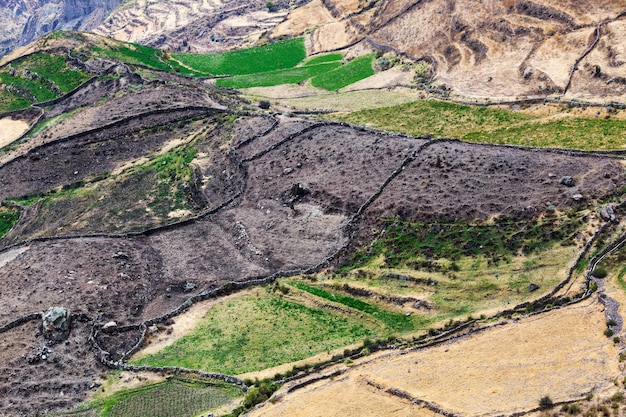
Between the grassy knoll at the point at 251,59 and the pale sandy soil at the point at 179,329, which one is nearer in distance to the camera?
the pale sandy soil at the point at 179,329

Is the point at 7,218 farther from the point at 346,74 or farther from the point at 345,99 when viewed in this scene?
the point at 346,74

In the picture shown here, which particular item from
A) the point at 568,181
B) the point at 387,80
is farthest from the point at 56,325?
the point at 387,80

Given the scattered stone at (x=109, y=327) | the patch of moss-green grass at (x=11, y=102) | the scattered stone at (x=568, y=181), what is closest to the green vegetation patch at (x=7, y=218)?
the scattered stone at (x=109, y=327)

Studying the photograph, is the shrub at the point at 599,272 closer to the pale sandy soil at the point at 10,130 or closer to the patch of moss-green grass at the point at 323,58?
the pale sandy soil at the point at 10,130

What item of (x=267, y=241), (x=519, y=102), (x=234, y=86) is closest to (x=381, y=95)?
(x=519, y=102)

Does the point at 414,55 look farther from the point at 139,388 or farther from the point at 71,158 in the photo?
the point at 139,388

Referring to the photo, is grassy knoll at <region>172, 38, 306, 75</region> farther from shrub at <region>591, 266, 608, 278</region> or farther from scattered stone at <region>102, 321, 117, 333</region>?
shrub at <region>591, 266, 608, 278</region>
